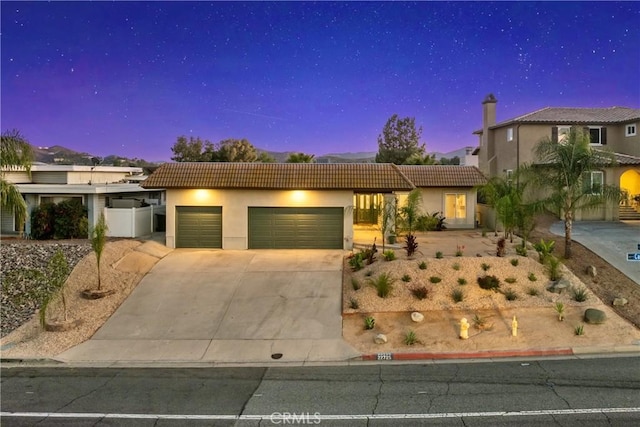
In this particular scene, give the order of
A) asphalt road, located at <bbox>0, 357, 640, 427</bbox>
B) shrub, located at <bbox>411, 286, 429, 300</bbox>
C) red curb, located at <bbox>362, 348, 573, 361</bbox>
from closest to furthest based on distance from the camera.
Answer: asphalt road, located at <bbox>0, 357, 640, 427</bbox> → red curb, located at <bbox>362, 348, 573, 361</bbox> → shrub, located at <bbox>411, 286, 429, 300</bbox>

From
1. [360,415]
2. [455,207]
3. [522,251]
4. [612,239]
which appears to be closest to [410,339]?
[360,415]

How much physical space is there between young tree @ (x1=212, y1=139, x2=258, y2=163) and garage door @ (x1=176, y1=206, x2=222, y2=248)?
3967 centimetres

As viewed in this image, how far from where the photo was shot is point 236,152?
61188mm

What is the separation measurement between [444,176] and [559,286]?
13.5 m

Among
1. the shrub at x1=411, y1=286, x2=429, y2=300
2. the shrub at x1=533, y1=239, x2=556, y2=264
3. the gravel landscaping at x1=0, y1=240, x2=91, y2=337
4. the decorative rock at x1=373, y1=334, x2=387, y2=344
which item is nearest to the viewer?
the decorative rock at x1=373, y1=334, x2=387, y2=344

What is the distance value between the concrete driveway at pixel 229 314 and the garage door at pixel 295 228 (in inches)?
75.9

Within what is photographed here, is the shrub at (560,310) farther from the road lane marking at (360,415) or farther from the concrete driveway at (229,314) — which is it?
the concrete driveway at (229,314)

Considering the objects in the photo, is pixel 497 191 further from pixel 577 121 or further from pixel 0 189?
pixel 0 189

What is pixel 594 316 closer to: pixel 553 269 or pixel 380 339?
pixel 553 269

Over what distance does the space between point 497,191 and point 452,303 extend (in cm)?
908

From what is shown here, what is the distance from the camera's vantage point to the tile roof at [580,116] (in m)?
29.1

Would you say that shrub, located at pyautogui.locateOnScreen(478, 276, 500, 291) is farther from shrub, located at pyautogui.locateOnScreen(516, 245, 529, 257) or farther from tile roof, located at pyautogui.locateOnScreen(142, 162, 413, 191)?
tile roof, located at pyautogui.locateOnScreen(142, 162, 413, 191)

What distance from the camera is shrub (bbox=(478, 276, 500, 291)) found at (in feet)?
47.7

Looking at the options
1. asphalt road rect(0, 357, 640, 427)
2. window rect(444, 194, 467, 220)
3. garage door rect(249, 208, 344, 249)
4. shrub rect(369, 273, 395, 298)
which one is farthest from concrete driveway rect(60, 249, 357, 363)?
window rect(444, 194, 467, 220)
